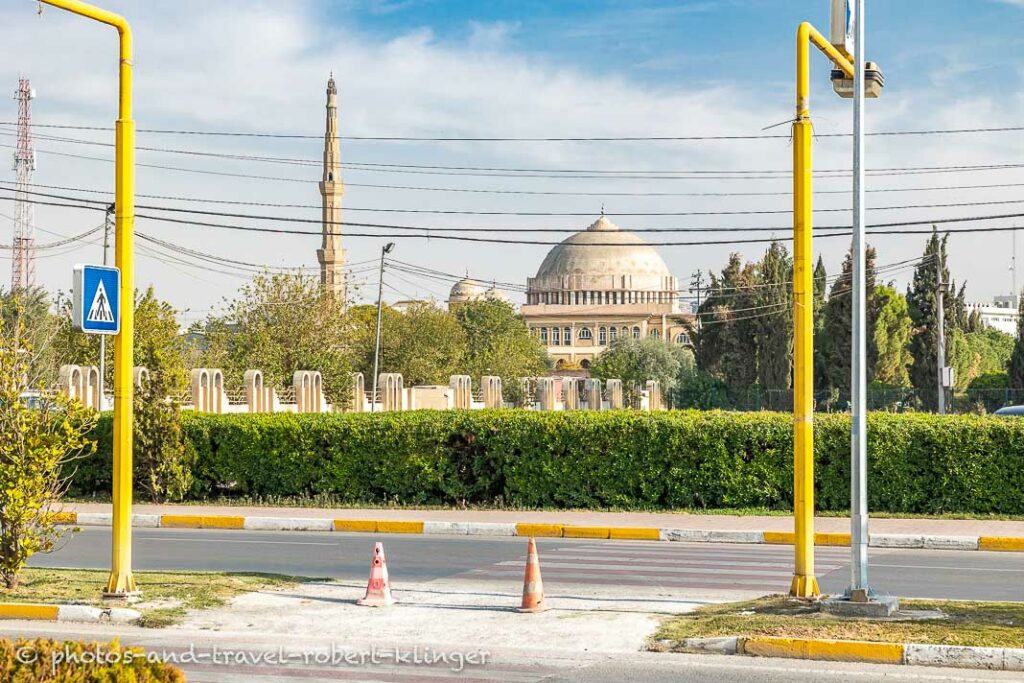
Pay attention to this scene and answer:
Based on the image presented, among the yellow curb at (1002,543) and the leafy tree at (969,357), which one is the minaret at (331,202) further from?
the yellow curb at (1002,543)

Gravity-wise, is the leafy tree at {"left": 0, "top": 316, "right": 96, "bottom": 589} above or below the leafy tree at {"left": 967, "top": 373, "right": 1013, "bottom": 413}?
below

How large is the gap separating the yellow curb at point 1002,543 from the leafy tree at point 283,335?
40.0 metres

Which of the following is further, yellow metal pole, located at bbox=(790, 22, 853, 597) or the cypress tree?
the cypress tree

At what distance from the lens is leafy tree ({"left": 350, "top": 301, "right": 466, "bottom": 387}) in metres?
70.4

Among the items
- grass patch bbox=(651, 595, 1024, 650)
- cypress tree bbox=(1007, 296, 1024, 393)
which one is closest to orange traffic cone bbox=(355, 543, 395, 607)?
grass patch bbox=(651, 595, 1024, 650)

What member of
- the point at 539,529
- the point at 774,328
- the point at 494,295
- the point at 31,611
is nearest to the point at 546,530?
the point at 539,529

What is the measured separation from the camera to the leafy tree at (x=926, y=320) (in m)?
59.2

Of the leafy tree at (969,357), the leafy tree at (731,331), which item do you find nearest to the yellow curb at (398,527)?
the leafy tree at (969,357)

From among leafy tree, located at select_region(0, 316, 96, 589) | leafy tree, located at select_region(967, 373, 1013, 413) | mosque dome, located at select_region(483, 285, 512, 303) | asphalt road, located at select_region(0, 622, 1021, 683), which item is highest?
mosque dome, located at select_region(483, 285, 512, 303)

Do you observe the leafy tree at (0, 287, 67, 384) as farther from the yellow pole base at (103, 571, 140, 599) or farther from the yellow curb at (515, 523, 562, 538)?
the yellow pole base at (103, 571, 140, 599)

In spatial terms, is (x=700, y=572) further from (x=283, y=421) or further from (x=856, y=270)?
(x=283, y=421)

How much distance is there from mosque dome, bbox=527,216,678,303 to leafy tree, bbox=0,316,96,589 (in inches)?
5510

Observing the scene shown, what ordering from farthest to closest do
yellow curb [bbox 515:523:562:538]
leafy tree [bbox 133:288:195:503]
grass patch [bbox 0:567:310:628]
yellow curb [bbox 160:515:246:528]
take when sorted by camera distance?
leafy tree [bbox 133:288:195:503] → yellow curb [bbox 160:515:246:528] → yellow curb [bbox 515:523:562:538] → grass patch [bbox 0:567:310:628]

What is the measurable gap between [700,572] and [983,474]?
7.44 meters
